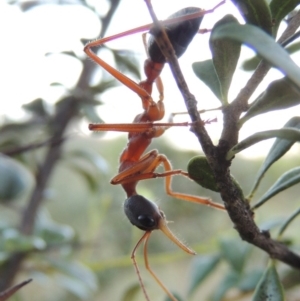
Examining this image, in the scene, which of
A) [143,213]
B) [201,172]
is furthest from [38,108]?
[201,172]

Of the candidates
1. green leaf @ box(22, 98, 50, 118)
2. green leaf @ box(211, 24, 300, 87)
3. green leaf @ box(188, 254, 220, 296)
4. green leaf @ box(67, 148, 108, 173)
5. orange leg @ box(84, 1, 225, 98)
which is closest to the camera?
green leaf @ box(211, 24, 300, 87)

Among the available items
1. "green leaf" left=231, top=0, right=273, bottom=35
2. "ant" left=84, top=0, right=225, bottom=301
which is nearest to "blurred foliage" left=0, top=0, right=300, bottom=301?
"green leaf" left=231, top=0, right=273, bottom=35

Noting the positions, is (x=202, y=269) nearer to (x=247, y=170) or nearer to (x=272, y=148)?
(x=272, y=148)

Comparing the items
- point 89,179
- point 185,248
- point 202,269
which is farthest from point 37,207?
point 185,248

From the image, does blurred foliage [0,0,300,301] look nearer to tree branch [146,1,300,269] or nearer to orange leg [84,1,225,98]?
tree branch [146,1,300,269]

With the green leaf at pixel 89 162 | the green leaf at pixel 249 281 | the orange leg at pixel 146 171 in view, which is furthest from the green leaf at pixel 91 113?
the green leaf at pixel 249 281

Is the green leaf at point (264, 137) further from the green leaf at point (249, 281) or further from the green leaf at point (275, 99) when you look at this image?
the green leaf at point (249, 281)

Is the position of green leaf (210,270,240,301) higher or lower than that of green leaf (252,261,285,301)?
higher
